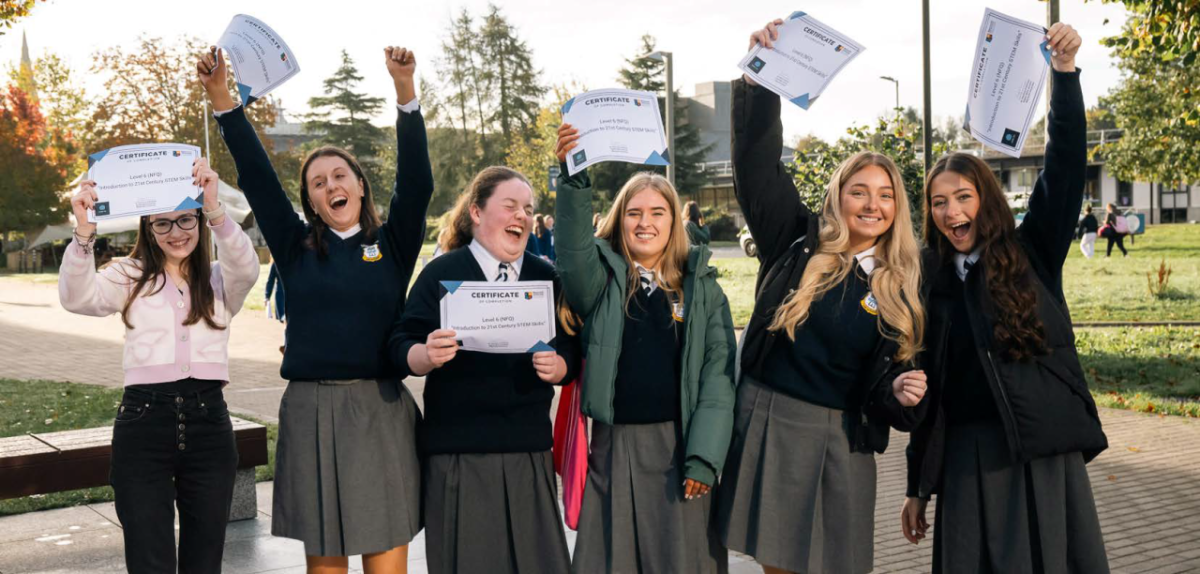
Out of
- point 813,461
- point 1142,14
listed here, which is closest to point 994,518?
point 813,461

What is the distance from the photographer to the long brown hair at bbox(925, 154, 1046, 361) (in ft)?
11.0

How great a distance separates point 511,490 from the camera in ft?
11.6

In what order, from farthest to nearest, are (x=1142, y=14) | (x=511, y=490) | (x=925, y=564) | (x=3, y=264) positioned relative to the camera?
1. (x=3, y=264)
2. (x=1142, y=14)
3. (x=925, y=564)
4. (x=511, y=490)

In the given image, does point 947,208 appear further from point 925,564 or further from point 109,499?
point 109,499

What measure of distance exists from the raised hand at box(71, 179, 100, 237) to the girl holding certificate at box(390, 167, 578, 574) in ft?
3.76

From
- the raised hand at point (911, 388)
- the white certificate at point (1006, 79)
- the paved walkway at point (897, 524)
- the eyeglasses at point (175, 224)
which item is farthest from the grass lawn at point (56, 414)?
the white certificate at point (1006, 79)

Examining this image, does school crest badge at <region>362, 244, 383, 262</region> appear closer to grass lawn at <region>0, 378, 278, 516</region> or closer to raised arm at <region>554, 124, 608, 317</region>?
raised arm at <region>554, 124, 608, 317</region>

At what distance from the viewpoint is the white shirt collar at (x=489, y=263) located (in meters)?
3.63

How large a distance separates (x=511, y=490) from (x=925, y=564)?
8.87 ft

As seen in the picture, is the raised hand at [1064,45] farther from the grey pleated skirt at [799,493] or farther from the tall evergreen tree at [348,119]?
the tall evergreen tree at [348,119]

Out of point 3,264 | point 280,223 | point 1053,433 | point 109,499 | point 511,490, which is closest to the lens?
point 1053,433

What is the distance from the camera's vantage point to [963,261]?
3.62m

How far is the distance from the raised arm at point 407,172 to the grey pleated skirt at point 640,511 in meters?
1.03

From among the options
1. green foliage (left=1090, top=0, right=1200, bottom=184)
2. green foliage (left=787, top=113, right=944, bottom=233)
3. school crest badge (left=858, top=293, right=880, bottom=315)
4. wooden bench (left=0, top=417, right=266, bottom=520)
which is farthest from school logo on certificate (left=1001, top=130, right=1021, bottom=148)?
green foliage (left=787, top=113, right=944, bottom=233)
